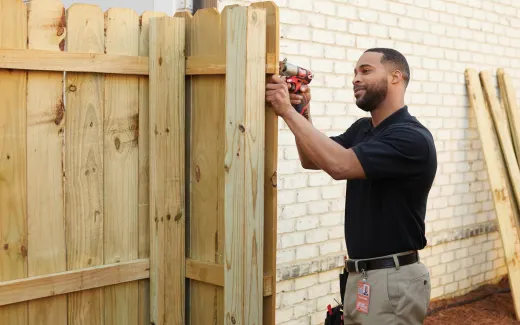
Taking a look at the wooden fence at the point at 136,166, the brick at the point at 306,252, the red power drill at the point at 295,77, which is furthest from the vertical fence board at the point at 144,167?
the brick at the point at 306,252

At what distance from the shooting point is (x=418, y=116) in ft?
22.6

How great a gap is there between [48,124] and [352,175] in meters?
1.48

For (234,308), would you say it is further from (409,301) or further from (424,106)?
(424,106)

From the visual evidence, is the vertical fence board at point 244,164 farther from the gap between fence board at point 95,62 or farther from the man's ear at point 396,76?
the man's ear at point 396,76

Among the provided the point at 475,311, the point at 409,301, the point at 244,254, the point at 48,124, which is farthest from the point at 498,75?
the point at 48,124

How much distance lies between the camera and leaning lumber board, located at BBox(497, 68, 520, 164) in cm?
778

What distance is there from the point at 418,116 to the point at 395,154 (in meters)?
3.35

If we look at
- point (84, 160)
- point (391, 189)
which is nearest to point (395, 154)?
point (391, 189)

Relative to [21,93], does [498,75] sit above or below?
above

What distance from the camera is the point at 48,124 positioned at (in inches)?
137

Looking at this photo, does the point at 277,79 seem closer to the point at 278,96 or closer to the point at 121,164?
the point at 278,96

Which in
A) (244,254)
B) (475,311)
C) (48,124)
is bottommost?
(475,311)

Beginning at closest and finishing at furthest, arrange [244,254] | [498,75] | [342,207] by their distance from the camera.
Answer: [244,254], [342,207], [498,75]

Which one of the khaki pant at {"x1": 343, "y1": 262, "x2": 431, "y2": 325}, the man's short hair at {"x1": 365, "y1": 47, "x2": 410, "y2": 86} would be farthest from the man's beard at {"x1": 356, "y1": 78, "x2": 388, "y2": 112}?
the khaki pant at {"x1": 343, "y1": 262, "x2": 431, "y2": 325}
